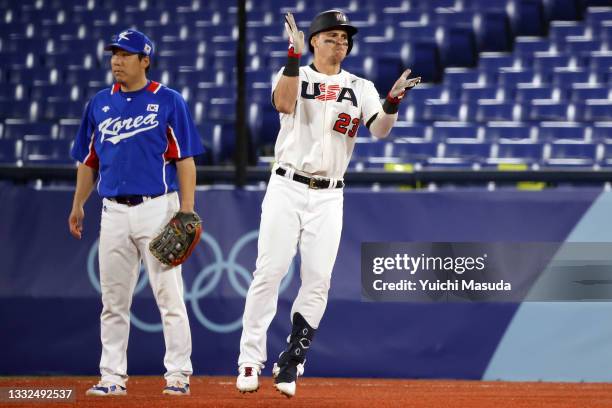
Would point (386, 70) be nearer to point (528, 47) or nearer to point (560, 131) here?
point (528, 47)

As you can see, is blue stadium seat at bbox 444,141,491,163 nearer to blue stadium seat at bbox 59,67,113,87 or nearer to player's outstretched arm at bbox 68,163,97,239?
blue stadium seat at bbox 59,67,113,87

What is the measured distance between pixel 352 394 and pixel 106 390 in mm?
1297

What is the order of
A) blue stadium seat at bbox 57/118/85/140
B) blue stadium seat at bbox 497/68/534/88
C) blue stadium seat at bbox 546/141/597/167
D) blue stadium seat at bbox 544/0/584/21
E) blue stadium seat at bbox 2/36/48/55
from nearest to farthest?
1. blue stadium seat at bbox 546/141/597/167
2. blue stadium seat at bbox 57/118/85/140
3. blue stadium seat at bbox 497/68/534/88
4. blue stadium seat at bbox 2/36/48/55
5. blue stadium seat at bbox 544/0/584/21

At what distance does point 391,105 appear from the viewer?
5.04 metres

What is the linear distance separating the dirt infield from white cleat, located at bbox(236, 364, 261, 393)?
0.07 meters

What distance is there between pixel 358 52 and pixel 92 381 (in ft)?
25.7

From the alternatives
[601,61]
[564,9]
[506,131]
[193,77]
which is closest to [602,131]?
[506,131]

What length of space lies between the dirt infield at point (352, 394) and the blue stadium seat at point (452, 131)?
570 centimetres

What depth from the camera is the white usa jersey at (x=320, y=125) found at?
509 centimetres

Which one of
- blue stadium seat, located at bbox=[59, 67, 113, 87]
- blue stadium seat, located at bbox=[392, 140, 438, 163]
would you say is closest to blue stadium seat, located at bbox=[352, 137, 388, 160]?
blue stadium seat, located at bbox=[392, 140, 438, 163]

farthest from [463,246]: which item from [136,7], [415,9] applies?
[136,7]

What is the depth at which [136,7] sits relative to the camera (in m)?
15.3

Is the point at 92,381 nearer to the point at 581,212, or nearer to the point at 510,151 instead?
the point at 581,212

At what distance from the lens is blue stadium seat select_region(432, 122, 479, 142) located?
38.9ft
